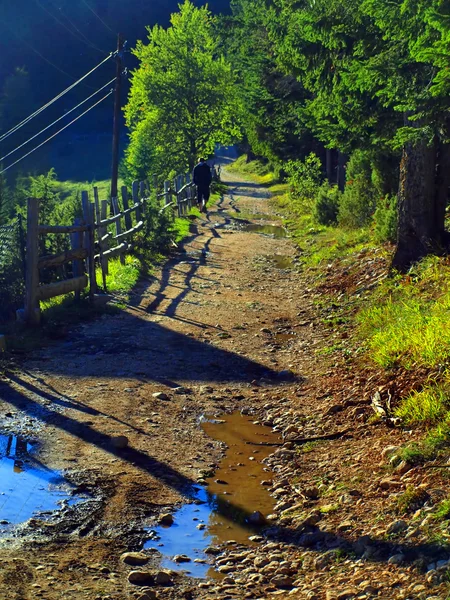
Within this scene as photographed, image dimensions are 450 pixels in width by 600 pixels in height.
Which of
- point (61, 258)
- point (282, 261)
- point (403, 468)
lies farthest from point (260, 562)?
point (282, 261)

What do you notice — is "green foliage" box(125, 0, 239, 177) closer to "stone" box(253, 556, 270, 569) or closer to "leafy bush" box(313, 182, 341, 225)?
"leafy bush" box(313, 182, 341, 225)

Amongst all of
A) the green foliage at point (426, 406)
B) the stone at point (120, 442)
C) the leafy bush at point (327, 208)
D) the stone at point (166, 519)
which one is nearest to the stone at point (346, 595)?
the stone at point (166, 519)

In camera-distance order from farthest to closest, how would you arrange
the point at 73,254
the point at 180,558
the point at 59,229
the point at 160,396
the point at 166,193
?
the point at 166,193, the point at 73,254, the point at 59,229, the point at 160,396, the point at 180,558

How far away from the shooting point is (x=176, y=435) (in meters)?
7.17

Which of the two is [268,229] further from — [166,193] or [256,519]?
[256,519]

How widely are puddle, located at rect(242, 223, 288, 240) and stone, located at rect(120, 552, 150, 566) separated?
19060 mm

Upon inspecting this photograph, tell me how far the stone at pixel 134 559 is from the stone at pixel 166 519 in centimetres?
54

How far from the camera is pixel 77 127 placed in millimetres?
101562

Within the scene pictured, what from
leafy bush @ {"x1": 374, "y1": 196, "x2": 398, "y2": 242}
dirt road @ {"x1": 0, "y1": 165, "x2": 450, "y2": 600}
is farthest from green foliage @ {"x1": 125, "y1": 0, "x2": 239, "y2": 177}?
dirt road @ {"x1": 0, "y1": 165, "x2": 450, "y2": 600}

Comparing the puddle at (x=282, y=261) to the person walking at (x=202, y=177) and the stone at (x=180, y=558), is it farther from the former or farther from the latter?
the stone at (x=180, y=558)

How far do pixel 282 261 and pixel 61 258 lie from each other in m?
8.08

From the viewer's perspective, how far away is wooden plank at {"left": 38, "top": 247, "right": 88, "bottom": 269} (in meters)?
11.0

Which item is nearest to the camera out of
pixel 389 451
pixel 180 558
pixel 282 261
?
pixel 180 558

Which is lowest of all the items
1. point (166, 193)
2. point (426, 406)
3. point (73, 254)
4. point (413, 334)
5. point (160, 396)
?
point (166, 193)
